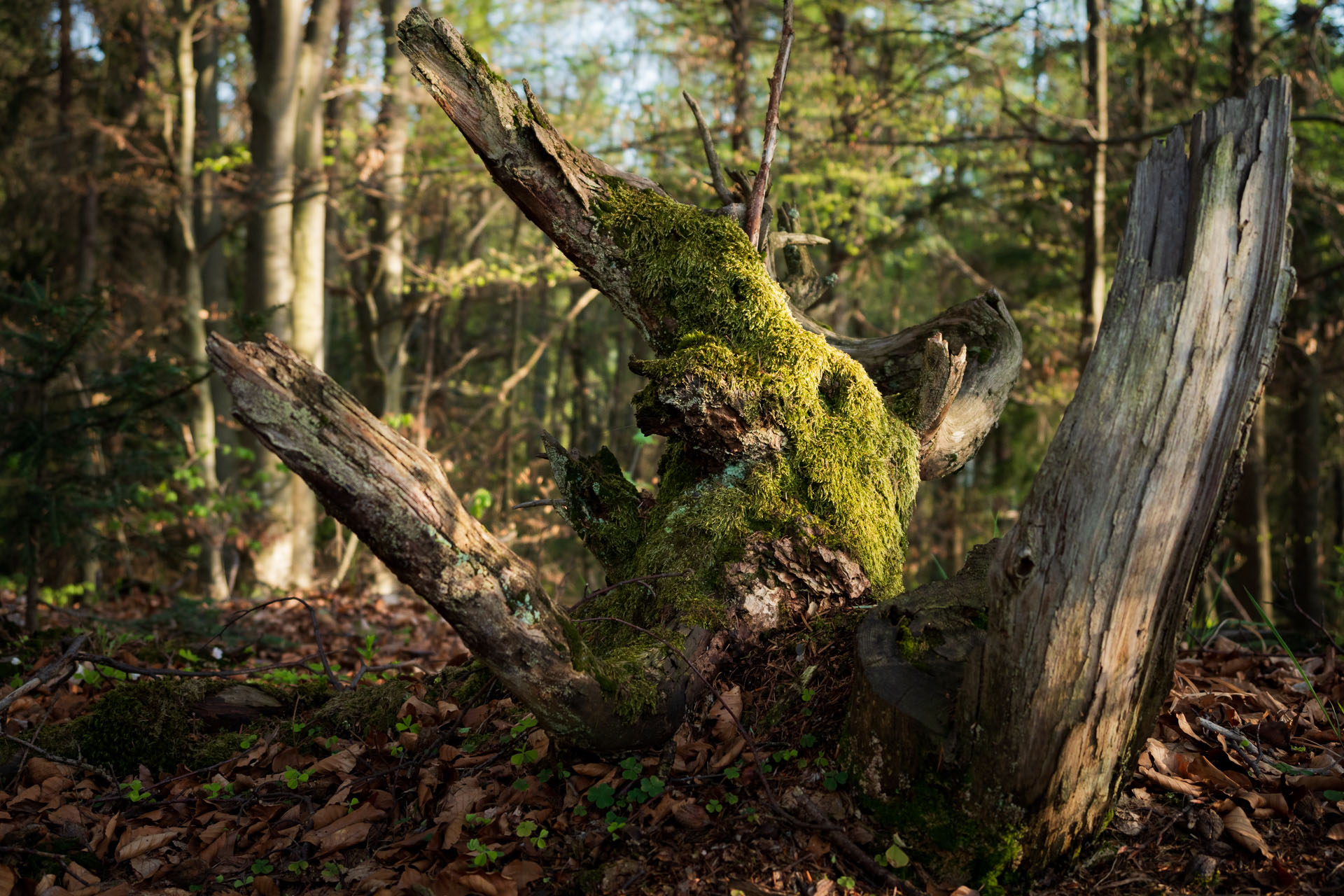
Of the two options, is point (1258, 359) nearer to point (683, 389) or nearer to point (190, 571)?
point (683, 389)

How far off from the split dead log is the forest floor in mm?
332

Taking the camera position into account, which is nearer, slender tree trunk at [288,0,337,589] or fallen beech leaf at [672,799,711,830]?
fallen beech leaf at [672,799,711,830]

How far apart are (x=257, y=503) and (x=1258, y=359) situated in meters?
8.45

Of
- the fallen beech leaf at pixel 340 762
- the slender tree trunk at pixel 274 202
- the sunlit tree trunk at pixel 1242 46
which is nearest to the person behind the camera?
the fallen beech leaf at pixel 340 762

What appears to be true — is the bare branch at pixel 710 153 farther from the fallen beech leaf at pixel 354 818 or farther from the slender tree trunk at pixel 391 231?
the slender tree trunk at pixel 391 231

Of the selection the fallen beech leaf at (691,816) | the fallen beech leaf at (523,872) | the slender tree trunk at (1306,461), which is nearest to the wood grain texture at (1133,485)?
the fallen beech leaf at (691,816)

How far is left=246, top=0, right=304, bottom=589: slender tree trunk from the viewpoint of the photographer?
29.6 ft

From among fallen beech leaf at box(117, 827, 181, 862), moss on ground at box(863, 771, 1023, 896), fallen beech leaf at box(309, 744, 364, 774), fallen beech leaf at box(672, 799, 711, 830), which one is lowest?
fallen beech leaf at box(117, 827, 181, 862)

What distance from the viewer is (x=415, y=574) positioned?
2.21 meters

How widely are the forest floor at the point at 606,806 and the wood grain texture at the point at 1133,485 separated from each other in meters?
0.41

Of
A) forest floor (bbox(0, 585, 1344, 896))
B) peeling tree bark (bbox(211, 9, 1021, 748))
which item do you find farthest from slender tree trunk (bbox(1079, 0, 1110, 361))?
forest floor (bbox(0, 585, 1344, 896))

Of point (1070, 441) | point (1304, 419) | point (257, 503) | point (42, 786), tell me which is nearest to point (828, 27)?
point (1304, 419)

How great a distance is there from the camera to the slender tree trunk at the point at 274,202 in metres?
9.01

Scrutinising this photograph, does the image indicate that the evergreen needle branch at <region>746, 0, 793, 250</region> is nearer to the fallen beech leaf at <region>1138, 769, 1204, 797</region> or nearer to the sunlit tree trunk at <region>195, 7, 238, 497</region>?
the fallen beech leaf at <region>1138, 769, 1204, 797</region>
